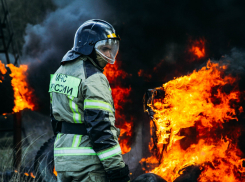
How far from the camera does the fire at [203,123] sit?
461cm

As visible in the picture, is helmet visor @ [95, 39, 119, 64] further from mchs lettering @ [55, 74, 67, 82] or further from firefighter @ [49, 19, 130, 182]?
Result: mchs lettering @ [55, 74, 67, 82]

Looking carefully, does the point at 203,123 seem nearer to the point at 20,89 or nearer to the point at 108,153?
the point at 108,153

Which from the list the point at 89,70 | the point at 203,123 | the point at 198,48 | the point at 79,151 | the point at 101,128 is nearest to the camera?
the point at 101,128

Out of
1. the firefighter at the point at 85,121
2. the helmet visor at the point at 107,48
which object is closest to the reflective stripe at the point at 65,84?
the firefighter at the point at 85,121

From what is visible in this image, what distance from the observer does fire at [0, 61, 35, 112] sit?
5255 millimetres

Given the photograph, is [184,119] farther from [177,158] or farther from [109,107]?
[109,107]

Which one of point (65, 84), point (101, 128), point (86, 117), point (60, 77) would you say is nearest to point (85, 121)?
point (86, 117)

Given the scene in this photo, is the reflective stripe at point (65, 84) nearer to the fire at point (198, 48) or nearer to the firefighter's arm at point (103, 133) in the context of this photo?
the firefighter's arm at point (103, 133)

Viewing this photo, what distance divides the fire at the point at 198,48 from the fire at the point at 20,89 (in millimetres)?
3998

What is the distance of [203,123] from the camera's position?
5039 millimetres

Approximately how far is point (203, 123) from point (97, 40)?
A: 3.68 meters

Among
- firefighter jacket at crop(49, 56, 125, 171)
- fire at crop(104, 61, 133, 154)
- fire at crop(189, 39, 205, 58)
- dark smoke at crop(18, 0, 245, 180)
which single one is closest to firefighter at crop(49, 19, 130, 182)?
firefighter jacket at crop(49, 56, 125, 171)

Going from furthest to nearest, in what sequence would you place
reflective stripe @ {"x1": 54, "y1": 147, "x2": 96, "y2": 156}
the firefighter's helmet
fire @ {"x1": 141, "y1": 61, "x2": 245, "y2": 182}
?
fire @ {"x1": 141, "y1": 61, "x2": 245, "y2": 182}, the firefighter's helmet, reflective stripe @ {"x1": 54, "y1": 147, "x2": 96, "y2": 156}

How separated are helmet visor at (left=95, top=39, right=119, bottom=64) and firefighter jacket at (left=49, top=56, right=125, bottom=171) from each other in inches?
7.6
